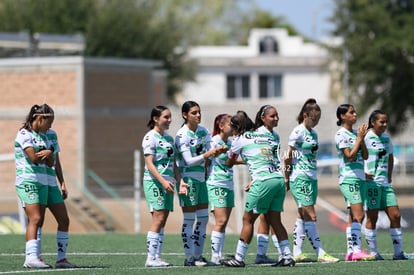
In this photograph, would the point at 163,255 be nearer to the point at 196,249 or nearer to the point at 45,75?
the point at 196,249

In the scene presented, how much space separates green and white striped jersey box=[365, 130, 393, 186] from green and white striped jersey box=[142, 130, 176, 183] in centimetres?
293

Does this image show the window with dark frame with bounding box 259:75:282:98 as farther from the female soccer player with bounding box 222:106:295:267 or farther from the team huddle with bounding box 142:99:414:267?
the female soccer player with bounding box 222:106:295:267

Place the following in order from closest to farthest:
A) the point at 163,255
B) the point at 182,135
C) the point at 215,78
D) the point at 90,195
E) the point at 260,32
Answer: the point at 182,135, the point at 163,255, the point at 90,195, the point at 215,78, the point at 260,32

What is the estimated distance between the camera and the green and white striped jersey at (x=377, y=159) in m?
15.7

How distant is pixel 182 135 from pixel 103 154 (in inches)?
729

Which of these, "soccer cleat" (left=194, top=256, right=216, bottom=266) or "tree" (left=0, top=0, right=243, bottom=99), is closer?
"soccer cleat" (left=194, top=256, right=216, bottom=266)

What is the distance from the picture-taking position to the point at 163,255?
1711cm

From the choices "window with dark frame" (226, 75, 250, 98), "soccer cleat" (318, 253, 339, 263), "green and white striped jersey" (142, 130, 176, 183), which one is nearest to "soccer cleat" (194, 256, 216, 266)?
"green and white striped jersey" (142, 130, 176, 183)

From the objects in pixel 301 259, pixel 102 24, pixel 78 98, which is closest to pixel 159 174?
pixel 301 259

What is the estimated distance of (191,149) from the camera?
14523 millimetres

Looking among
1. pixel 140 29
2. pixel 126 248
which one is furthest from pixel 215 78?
pixel 126 248

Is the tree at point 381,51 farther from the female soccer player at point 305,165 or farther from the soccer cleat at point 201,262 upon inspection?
the soccer cleat at point 201,262

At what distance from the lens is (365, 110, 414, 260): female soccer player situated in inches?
615

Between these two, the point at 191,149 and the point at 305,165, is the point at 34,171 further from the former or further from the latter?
the point at 305,165
